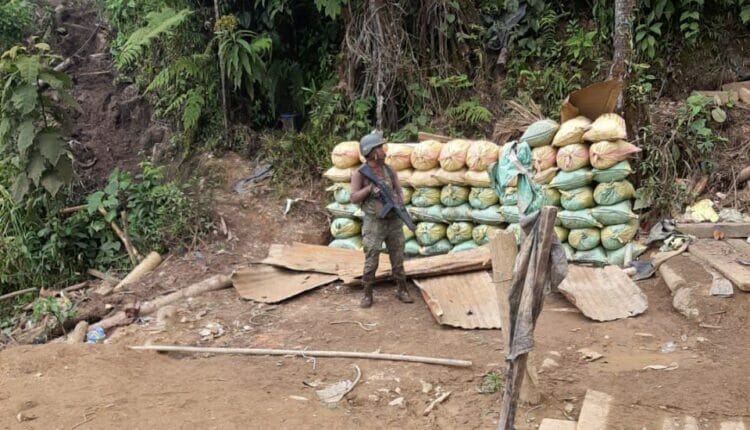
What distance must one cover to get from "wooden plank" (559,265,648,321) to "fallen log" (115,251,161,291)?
13.7 ft

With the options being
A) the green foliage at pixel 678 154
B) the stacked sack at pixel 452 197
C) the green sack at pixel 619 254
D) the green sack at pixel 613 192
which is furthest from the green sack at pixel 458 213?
the green foliage at pixel 678 154

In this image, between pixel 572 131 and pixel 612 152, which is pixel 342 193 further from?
pixel 612 152

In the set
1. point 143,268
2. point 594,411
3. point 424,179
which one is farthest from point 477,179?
point 143,268

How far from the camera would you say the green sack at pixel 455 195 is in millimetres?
6148

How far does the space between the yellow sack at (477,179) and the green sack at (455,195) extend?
0.16m

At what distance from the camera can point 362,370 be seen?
4.32 meters

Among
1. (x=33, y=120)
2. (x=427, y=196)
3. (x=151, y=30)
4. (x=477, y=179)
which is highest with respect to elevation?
(x=151, y=30)

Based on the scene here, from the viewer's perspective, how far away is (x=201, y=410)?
3928mm

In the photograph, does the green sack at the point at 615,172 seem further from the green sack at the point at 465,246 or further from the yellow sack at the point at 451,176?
the green sack at the point at 465,246

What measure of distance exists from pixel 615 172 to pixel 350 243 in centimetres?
266

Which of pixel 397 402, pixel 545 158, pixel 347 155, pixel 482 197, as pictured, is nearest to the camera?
pixel 397 402

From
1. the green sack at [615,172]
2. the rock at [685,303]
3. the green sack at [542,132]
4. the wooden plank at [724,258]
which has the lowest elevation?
the rock at [685,303]

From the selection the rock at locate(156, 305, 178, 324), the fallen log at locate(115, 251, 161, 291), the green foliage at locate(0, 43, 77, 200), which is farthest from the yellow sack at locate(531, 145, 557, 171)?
the green foliage at locate(0, 43, 77, 200)

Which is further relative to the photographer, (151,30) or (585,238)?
(151,30)
